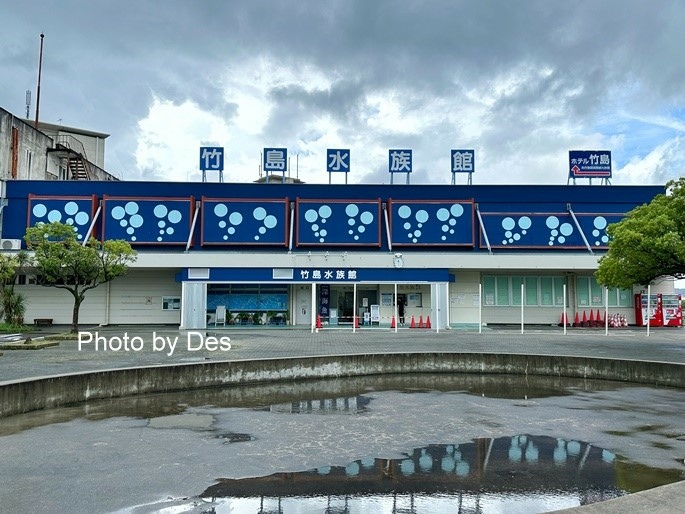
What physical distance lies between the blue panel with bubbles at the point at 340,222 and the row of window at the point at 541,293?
628 centimetres

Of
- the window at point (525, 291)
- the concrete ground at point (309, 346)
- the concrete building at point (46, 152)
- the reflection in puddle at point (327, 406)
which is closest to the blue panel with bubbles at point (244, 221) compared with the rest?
the concrete ground at point (309, 346)

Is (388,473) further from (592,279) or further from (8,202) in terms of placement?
(8,202)

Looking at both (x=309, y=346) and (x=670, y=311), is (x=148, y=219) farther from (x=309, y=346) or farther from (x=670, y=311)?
(x=670, y=311)

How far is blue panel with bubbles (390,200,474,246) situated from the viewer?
1110 inches

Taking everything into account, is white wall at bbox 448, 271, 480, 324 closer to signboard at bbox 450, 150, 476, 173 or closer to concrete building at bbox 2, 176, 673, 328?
concrete building at bbox 2, 176, 673, 328

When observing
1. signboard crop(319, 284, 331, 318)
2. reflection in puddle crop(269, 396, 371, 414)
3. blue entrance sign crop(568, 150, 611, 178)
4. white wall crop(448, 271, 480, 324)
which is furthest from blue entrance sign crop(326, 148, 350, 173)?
reflection in puddle crop(269, 396, 371, 414)

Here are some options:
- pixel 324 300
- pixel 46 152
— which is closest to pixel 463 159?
pixel 324 300

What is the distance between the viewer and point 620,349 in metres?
16.7

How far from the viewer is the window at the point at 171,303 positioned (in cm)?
2775

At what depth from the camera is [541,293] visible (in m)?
28.1

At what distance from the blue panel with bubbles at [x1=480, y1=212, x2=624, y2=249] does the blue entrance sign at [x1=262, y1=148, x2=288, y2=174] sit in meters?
10.9

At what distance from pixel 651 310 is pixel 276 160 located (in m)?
20.5

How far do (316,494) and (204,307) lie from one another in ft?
68.0

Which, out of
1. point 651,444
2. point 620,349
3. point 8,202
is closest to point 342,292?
point 620,349
